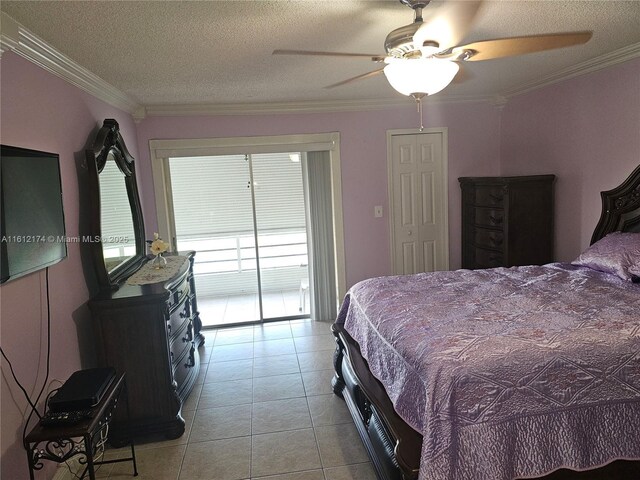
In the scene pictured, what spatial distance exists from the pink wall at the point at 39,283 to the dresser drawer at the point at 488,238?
334 centimetres

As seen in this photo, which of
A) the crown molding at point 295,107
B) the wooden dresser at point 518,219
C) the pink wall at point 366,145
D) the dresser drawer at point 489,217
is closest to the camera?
the wooden dresser at point 518,219

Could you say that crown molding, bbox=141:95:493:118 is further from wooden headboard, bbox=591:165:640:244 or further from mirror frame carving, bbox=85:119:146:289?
wooden headboard, bbox=591:165:640:244

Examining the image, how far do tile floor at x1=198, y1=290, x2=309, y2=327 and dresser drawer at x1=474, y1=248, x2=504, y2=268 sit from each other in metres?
1.92

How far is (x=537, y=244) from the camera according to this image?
395 cm

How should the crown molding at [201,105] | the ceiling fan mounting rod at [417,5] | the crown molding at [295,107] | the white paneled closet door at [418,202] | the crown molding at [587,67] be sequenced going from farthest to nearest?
the white paneled closet door at [418,202] → the crown molding at [295,107] → the crown molding at [587,67] → the crown molding at [201,105] → the ceiling fan mounting rod at [417,5]

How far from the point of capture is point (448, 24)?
1630 mm

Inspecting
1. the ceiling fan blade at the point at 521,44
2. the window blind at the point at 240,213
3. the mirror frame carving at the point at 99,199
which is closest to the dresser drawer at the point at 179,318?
the mirror frame carving at the point at 99,199

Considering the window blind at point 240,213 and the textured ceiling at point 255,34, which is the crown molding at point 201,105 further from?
the window blind at point 240,213

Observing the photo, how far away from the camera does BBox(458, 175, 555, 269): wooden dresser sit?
152 inches

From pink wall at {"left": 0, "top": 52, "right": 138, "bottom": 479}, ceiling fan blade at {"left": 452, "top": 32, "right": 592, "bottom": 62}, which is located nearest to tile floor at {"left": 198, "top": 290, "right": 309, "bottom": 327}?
pink wall at {"left": 0, "top": 52, "right": 138, "bottom": 479}

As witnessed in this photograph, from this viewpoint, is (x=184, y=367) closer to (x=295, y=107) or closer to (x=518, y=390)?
(x=518, y=390)

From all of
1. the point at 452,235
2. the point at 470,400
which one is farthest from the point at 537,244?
the point at 470,400

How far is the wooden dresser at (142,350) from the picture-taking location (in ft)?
8.48

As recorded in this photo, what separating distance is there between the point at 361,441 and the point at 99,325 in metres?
1.66
